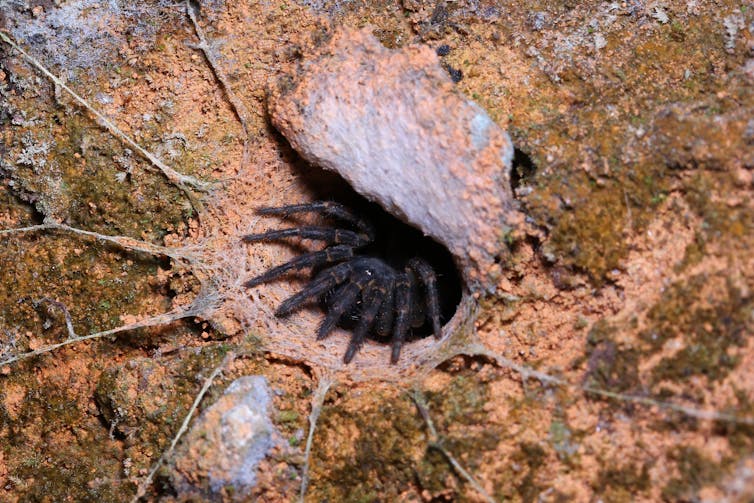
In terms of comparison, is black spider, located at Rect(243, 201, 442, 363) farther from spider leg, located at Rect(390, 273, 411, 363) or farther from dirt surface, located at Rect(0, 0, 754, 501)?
dirt surface, located at Rect(0, 0, 754, 501)

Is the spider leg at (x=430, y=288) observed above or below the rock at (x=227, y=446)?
above

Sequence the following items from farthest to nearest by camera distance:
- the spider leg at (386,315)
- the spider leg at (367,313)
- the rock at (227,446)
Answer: the spider leg at (386,315) → the spider leg at (367,313) → the rock at (227,446)

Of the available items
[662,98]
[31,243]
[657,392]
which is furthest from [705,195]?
[31,243]

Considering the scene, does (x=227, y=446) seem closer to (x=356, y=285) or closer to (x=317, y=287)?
(x=317, y=287)

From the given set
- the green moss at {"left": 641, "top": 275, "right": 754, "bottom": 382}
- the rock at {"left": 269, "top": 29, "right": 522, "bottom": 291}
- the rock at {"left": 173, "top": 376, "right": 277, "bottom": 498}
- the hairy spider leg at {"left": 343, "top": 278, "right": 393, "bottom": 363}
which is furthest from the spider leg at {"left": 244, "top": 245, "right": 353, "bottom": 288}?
the green moss at {"left": 641, "top": 275, "right": 754, "bottom": 382}

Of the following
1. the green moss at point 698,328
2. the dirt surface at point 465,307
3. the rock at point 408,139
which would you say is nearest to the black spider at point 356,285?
the dirt surface at point 465,307

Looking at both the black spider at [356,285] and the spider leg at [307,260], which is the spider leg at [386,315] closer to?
the black spider at [356,285]

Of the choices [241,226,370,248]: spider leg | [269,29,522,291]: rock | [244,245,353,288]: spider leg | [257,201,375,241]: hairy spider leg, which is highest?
[269,29,522,291]: rock
